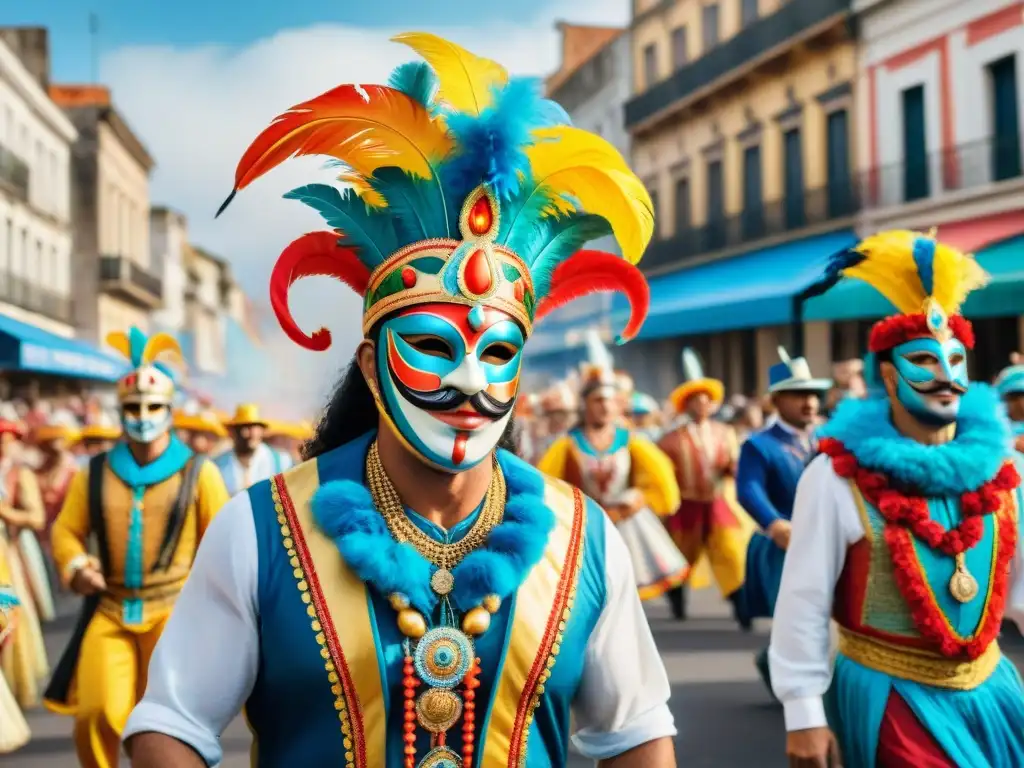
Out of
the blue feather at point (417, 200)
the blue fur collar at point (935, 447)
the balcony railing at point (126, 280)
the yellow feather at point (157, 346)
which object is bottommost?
the blue fur collar at point (935, 447)

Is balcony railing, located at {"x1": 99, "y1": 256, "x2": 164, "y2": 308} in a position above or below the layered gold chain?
above

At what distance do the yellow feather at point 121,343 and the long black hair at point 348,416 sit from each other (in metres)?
3.92

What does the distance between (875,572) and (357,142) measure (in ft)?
7.61

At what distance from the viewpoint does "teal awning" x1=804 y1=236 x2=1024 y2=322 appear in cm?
1816

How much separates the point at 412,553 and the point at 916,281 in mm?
2483

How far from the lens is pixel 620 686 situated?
2.71m

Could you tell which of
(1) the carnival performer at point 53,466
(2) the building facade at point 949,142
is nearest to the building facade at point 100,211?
(2) the building facade at point 949,142

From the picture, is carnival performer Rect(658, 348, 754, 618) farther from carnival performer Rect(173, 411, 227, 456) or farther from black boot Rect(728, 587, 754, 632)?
carnival performer Rect(173, 411, 227, 456)

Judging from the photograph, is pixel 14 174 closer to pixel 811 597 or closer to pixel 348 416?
pixel 811 597

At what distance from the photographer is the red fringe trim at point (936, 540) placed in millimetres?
4141

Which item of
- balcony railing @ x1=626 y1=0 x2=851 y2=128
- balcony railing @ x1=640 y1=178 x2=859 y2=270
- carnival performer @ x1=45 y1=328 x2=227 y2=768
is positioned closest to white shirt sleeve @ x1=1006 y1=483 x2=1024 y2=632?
carnival performer @ x1=45 y1=328 x2=227 y2=768

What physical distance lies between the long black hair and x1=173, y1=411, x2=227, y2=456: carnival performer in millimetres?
7002

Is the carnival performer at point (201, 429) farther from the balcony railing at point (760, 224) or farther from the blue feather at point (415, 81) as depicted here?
the balcony railing at point (760, 224)

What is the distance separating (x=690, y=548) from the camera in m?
12.0
